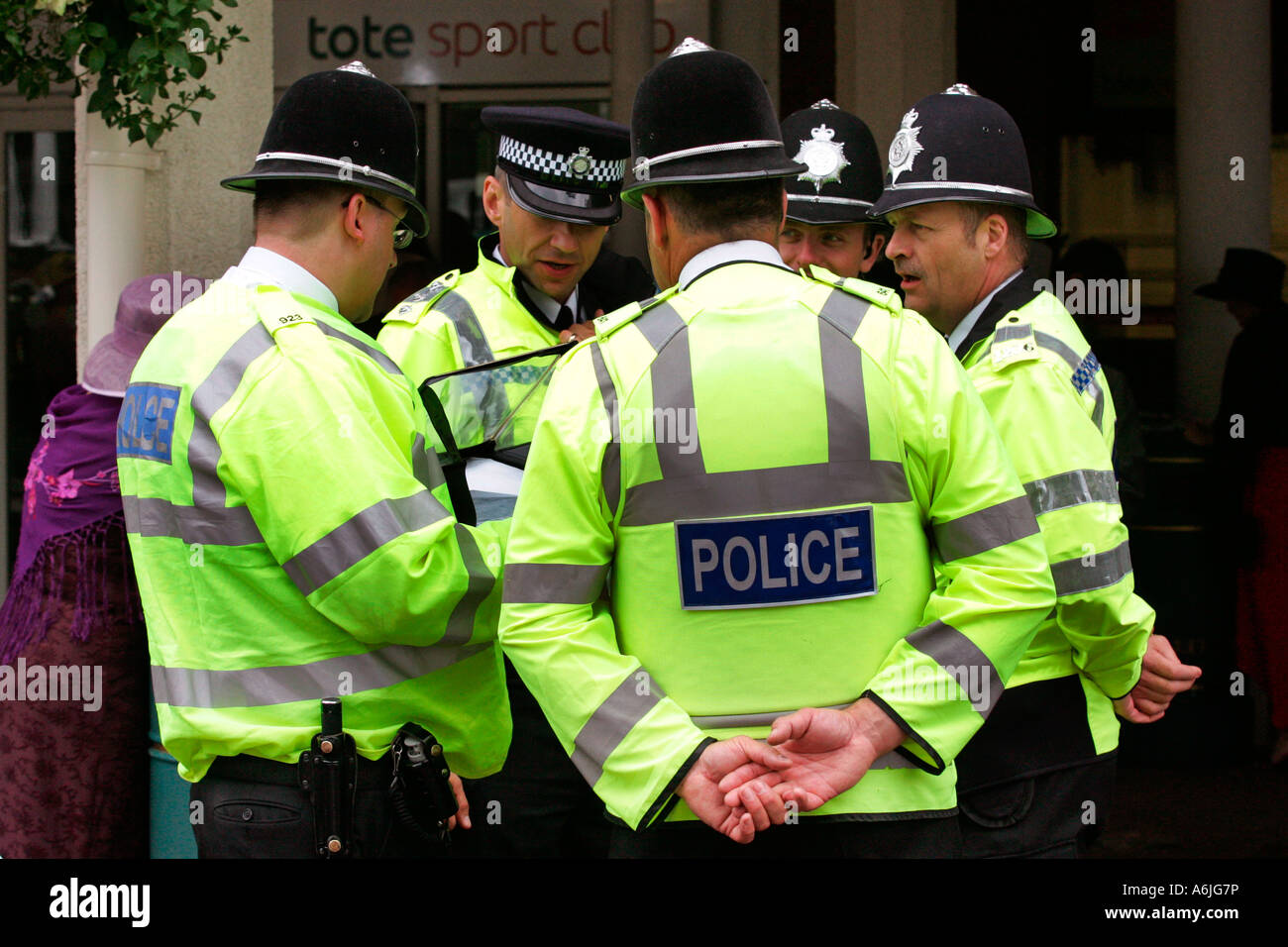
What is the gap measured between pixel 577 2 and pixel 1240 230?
316 centimetres

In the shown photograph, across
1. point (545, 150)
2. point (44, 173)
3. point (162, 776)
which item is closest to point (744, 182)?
point (545, 150)

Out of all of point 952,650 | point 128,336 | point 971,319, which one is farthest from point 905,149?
point 128,336

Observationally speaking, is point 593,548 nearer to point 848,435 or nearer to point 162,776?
point 848,435

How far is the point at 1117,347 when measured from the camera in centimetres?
714

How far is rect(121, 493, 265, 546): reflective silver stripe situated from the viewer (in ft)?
7.61

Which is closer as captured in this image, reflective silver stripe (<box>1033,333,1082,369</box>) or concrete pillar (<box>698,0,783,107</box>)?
reflective silver stripe (<box>1033,333,1082,369</box>)

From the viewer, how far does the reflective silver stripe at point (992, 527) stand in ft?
6.79

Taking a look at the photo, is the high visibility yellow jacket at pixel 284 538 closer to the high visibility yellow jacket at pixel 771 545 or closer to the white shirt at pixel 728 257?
the high visibility yellow jacket at pixel 771 545

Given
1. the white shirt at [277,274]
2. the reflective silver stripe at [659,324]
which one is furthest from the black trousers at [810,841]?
the white shirt at [277,274]

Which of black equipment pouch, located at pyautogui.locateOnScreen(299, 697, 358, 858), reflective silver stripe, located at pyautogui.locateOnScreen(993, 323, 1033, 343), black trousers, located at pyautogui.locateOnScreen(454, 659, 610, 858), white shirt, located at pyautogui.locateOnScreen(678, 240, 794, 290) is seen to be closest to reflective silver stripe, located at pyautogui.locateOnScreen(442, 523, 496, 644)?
black equipment pouch, located at pyautogui.locateOnScreen(299, 697, 358, 858)

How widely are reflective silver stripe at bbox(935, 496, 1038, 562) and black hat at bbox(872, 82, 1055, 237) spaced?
Answer: 88cm

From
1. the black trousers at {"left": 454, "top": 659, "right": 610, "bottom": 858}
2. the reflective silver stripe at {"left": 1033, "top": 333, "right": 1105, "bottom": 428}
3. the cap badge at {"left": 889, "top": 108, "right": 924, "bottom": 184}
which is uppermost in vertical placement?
the cap badge at {"left": 889, "top": 108, "right": 924, "bottom": 184}

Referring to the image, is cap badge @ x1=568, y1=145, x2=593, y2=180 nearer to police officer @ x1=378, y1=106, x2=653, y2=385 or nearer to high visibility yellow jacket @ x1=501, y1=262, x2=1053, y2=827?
police officer @ x1=378, y1=106, x2=653, y2=385
